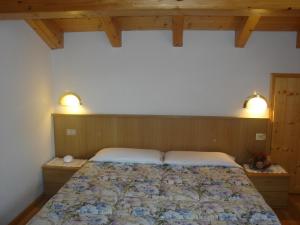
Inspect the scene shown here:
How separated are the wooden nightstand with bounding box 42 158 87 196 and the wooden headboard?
0.34 m

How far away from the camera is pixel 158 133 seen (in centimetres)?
354

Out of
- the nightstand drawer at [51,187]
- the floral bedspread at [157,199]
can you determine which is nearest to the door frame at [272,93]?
the floral bedspread at [157,199]

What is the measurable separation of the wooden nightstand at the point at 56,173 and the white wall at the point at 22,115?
9 cm

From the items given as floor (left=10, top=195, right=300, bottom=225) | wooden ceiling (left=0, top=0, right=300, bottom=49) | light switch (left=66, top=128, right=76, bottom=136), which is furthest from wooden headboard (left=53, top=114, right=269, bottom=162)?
wooden ceiling (left=0, top=0, right=300, bottom=49)

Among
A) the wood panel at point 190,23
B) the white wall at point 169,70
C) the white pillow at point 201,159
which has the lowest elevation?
the white pillow at point 201,159

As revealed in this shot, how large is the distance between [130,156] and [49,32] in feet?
5.97

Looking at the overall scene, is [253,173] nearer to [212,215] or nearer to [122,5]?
[212,215]

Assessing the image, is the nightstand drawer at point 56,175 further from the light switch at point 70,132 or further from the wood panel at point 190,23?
the wood panel at point 190,23

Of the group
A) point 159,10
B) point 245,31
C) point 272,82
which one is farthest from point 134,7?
point 272,82

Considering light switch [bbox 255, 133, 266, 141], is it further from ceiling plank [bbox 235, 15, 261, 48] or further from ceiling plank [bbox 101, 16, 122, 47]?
ceiling plank [bbox 101, 16, 122, 47]

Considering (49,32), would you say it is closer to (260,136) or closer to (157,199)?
(157,199)

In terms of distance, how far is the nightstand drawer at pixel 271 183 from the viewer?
3.10 m

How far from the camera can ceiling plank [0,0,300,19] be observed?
2.07 meters

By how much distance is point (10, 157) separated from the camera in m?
2.81
